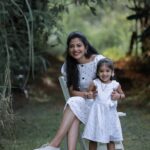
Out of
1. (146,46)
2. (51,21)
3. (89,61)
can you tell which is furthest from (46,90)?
(89,61)

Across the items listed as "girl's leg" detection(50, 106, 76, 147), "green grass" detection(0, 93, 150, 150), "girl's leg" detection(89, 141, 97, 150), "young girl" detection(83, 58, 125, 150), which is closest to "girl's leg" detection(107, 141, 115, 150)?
"young girl" detection(83, 58, 125, 150)

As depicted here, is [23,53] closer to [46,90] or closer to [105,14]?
[46,90]

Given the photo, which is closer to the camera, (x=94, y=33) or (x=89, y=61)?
(x=89, y=61)

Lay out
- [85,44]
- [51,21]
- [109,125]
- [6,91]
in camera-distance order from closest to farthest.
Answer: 1. [109,125]
2. [85,44]
3. [6,91]
4. [51,21]

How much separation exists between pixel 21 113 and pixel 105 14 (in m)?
10.8

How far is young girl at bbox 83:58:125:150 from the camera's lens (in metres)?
5.62

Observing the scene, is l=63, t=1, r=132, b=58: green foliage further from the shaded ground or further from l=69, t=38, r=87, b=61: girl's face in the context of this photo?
l=69, t=38, r=87, b=61: girl's face

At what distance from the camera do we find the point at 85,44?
6090mm

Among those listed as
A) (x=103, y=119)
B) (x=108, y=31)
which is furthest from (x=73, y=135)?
(x=108, y=31)

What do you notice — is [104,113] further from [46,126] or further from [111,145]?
[46,126]

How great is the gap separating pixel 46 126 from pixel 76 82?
99.1 inches

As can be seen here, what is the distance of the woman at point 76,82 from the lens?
5.80 metres

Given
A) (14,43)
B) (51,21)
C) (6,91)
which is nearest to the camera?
(6,91)

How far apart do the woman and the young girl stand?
0.50ft
